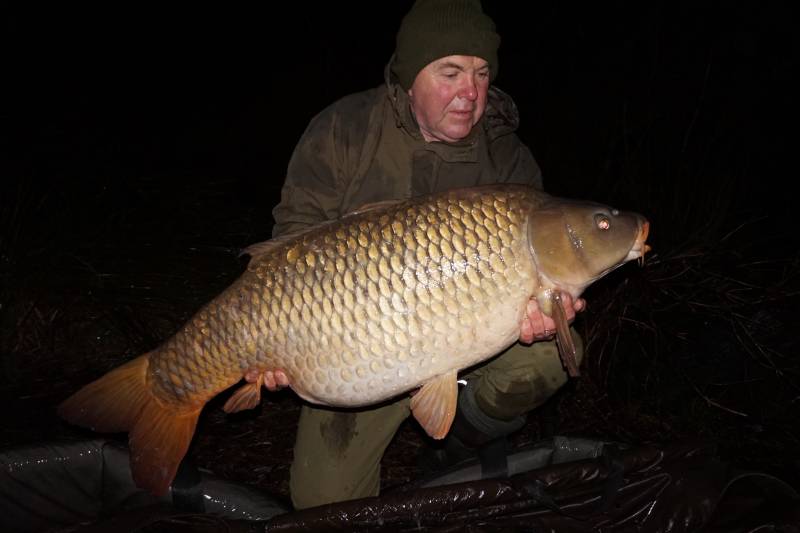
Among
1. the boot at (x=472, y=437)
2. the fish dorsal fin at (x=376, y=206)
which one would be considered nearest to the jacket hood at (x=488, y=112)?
the fish dorsal fin at (x=376, y=206)

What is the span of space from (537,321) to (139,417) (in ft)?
3.29

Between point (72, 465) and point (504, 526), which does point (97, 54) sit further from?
point (504, 526)

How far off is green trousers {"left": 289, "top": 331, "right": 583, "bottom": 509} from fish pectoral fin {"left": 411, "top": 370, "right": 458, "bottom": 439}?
0.37 m

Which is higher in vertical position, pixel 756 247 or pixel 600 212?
pixel 600 212

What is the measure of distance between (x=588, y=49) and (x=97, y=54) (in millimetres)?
4579

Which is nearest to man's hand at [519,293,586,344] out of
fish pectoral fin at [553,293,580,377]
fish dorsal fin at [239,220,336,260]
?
fish pectoral fin at [553,293,580,377]

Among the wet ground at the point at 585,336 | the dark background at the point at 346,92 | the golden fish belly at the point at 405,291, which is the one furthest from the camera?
the dark background at the point at 346,92

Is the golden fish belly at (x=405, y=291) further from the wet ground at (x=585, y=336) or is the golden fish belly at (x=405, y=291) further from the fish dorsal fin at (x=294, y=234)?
the wet ground at (x=585, y=336)

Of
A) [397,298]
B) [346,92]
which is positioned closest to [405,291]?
[397,298]

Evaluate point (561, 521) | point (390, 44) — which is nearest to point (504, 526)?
point (561, 521)

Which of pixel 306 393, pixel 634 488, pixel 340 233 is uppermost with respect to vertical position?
pixel 340 233

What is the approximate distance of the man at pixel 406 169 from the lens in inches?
72.7

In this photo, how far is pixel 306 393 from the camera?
161 cm

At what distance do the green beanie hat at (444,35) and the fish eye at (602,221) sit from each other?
598 mm
